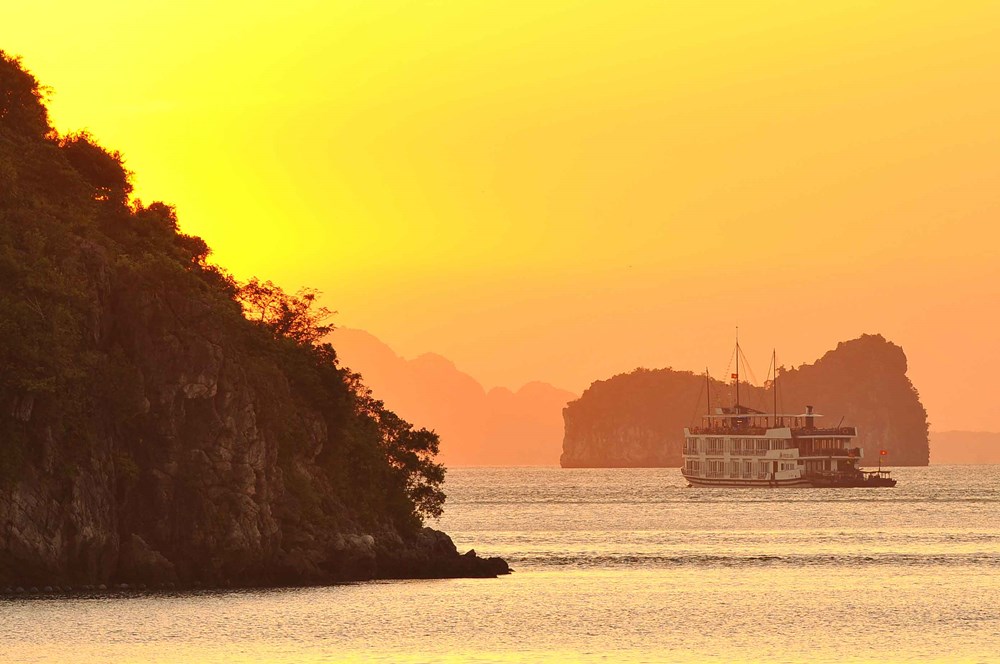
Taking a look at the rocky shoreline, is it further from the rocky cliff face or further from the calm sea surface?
the calm sea surface

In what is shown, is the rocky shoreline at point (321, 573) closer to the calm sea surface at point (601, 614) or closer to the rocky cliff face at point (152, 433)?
the rocky cliff face at point (152, 433)

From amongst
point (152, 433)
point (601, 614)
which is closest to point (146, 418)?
point (152, 433)

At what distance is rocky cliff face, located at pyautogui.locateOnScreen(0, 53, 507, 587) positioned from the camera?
230ft

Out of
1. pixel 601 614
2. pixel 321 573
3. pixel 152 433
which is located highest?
pixel 152 433

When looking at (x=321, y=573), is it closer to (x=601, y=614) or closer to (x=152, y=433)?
(x=152, y=433)

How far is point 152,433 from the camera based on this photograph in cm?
7575

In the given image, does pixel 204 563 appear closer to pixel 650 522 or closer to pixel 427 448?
pixel 427 448

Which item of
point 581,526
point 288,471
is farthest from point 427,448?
point 581,526

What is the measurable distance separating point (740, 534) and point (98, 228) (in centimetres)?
5844

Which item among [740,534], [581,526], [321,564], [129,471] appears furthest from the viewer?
[581,526]

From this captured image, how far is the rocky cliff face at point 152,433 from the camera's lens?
7006 centimetres

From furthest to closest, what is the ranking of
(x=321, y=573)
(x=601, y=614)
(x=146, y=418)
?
(x=321, y=573) → (x=146, y=418) → (x=601, y=614)

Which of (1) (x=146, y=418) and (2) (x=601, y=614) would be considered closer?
(2) (x=601, y=614)

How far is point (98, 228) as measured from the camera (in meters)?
85.9
